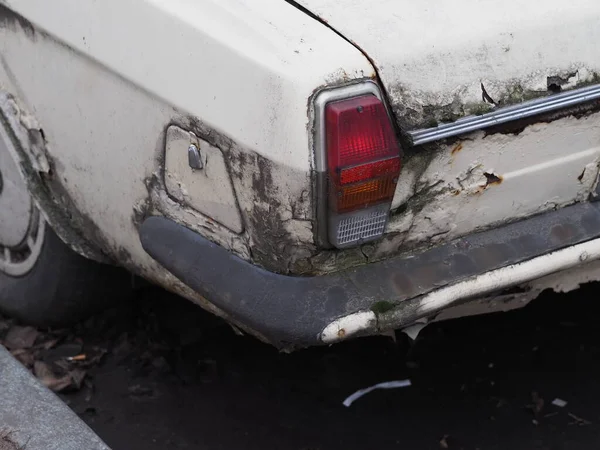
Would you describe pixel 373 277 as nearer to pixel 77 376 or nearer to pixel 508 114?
pixel 508 114

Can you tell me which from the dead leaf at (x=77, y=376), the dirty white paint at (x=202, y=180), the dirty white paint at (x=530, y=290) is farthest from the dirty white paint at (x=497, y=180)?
the dead leaf at (x=77, y=376)

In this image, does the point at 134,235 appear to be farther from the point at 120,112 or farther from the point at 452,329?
the point at 452,329

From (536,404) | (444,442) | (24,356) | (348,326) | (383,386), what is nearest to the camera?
(348,326)

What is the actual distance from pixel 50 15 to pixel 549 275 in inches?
62.6

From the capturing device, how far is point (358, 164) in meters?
2.06

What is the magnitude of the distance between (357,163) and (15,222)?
1.66m

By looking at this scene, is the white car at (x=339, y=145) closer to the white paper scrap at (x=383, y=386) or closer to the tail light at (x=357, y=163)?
the tail light at (x=357, y=163)

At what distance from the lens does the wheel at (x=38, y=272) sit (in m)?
3.14

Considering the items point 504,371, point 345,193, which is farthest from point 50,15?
point 504,371

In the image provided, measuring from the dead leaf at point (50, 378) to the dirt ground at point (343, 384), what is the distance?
0.04 metres

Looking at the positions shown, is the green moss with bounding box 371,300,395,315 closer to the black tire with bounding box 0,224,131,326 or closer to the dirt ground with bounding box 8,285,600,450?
the dirt ground with bounding box 8,285,600,450

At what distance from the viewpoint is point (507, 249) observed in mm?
2381

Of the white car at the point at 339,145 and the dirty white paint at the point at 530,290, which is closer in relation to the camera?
the white car at the point at 339,145

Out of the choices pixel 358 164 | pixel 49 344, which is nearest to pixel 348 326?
pixel 358 164
